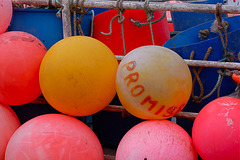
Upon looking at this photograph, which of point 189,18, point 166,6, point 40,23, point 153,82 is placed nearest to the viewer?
point 153,82

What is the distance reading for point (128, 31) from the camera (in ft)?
7.61

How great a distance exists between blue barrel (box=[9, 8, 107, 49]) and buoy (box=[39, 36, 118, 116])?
20.8 inches

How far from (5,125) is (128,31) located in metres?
1.16

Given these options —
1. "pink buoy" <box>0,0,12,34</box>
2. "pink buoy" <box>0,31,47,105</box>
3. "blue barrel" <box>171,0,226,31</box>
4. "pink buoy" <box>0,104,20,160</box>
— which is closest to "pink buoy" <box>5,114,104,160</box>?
"pink buoy" <box>0,104,20,160</box>

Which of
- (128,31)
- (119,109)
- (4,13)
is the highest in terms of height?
(4,13)

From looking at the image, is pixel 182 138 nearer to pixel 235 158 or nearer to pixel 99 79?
pixel 235 158

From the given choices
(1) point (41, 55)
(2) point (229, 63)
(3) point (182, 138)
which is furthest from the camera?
(1) point (41, 55)

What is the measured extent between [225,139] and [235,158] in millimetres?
100

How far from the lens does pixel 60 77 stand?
1562mm

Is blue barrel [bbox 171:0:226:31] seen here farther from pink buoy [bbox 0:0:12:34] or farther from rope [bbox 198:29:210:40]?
pink buoy [bbox 0:0:12:34]

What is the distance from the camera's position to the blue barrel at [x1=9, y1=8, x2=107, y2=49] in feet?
6.97

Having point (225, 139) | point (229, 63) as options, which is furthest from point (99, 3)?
point (225, 139)

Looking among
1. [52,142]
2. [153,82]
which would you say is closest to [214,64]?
[153,82]

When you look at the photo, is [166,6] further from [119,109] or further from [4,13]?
[4,13]
